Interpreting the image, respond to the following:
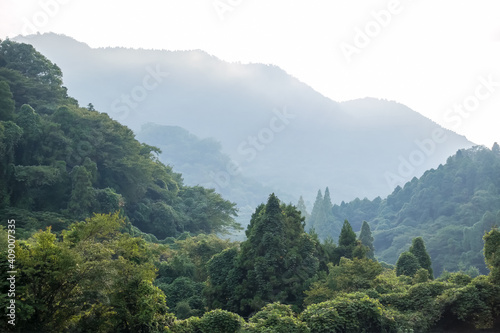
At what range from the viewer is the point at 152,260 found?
16297mm

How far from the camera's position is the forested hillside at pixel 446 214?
5694 cm

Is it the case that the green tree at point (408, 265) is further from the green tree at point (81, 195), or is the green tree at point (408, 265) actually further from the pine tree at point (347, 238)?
the green tree at point (81, 195)

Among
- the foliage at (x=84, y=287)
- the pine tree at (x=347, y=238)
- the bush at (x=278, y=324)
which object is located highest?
the pine tree at (x=347, y=238)

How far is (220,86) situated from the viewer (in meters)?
199

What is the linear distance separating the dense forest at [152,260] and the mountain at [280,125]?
352ft

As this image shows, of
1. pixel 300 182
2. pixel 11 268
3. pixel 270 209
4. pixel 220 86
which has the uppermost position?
pixel 220 86

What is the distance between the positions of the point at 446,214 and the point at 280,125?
114m

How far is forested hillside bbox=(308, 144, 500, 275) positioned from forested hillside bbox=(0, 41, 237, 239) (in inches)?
1082

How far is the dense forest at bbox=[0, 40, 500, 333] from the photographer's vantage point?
1205 centimetres

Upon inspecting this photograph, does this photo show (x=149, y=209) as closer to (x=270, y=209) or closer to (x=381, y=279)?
(x=270, y=209)

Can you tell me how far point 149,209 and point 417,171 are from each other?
14173 cm

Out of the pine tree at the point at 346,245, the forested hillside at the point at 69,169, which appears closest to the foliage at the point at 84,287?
the pine tree at the point at 346,245

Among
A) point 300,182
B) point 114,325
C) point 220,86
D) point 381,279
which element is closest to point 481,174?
point 381,279

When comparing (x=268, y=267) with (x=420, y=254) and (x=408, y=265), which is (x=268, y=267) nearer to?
(x=408, y=265)
